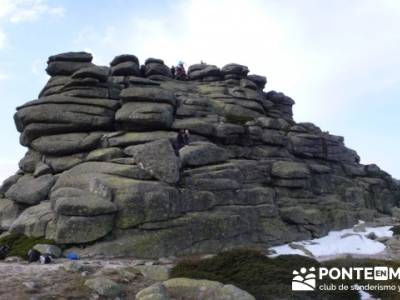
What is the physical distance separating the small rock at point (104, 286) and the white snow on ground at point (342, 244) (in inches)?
760

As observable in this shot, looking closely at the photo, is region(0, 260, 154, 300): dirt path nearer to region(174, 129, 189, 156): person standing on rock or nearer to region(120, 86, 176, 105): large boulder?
region(174, 129, 189, 156): person standing on rock

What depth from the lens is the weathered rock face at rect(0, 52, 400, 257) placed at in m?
33.7

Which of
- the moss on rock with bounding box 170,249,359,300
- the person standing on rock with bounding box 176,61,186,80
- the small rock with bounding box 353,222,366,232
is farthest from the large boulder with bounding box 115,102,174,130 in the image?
the small rock with bounding box 353,222,366,232

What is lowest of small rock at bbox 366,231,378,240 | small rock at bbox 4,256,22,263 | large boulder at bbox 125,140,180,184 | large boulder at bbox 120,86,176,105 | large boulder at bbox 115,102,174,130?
small rock at bbox 4,256,22,263

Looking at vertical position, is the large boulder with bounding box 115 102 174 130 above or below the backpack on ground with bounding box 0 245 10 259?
above

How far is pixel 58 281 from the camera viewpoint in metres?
20.5

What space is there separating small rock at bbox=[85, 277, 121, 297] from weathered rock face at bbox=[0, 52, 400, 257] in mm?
11574

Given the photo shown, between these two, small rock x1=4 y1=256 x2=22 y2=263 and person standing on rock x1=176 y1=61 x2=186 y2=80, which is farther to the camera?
person standing on rock x1=176 y1=61 x2=186 y2=80

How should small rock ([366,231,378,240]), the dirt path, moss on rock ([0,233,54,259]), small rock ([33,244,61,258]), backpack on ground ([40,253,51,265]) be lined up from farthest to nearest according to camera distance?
small rock ([366,231,378,240]) < moss on rock ([0,233,54,259]) < small rock ([33,244,61,258]) < backpack on ground ([40,253,51,265]) < the dirt path

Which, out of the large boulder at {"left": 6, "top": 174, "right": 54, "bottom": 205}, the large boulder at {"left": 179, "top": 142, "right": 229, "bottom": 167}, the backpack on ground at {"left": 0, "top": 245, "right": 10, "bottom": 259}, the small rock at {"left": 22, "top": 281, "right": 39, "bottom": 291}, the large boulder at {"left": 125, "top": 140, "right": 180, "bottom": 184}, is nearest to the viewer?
the small rock at {"left": 22, "top": 281, "right": 39, "bottom": 291}

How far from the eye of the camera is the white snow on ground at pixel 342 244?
1515 inches

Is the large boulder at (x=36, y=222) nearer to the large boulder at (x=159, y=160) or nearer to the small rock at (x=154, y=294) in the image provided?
the large boulder at (x=159, y=160)

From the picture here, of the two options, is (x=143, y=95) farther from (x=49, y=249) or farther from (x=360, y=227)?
(x=360, y=227)

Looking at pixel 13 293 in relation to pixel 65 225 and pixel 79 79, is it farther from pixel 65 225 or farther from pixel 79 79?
pixel 79 79
